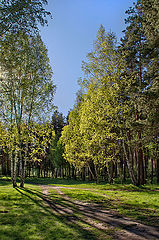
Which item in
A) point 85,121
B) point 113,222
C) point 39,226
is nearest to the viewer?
point 39,226

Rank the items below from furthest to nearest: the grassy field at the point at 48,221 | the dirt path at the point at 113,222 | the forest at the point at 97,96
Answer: the forest at the point at 97,96, the grassy field at the point at 48,221, the dirt path at the point at 113,222

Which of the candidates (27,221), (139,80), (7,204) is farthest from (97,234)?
(139,80)

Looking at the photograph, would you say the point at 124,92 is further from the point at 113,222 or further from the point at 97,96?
the point at 113,222

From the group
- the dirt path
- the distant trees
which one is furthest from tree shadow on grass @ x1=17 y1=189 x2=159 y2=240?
the distant trees

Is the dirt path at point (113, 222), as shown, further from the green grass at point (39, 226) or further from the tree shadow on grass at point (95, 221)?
the green grass at point (39, 226)

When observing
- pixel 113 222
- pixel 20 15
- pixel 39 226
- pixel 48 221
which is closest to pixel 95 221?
pixel 113 222

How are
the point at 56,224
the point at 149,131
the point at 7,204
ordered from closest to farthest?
the point at 56,224 → the point at 7,204 → the point at 149,131

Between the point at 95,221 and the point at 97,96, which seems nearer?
the point at 95,221

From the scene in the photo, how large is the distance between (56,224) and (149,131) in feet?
36.0

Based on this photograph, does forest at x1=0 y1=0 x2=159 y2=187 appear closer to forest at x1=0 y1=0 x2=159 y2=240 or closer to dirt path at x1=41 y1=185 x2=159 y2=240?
forest at x1=0 y1=0 x2=159 y2=240

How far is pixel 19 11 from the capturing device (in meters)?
9.69

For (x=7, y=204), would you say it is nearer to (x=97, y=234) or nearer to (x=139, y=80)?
(x=97, y=234)

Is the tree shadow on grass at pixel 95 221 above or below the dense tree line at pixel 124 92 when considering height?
below

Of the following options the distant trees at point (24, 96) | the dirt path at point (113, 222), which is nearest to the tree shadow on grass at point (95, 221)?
the dirt path at point (113, 222)
